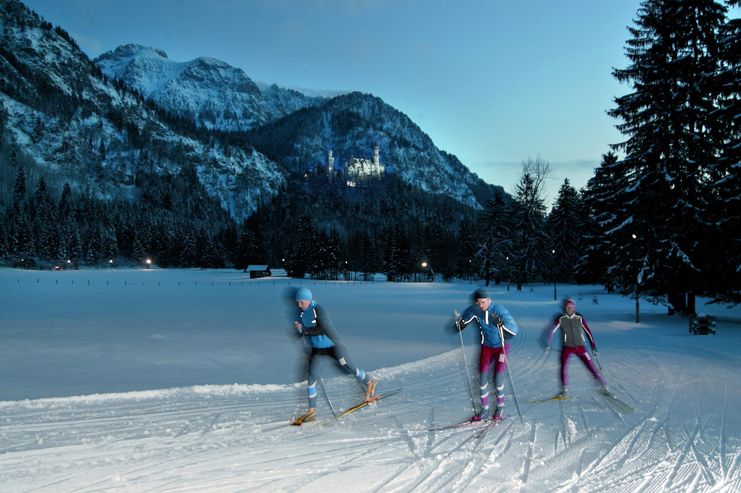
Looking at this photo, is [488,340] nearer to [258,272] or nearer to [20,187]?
[258,272]

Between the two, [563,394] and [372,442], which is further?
[563,394]

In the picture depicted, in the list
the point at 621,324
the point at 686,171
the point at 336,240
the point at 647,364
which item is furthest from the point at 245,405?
the point at 336,240

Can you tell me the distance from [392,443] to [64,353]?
11.8 meters

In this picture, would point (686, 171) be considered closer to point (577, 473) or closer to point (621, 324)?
point (621, 324)

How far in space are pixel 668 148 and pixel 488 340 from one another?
782 inches

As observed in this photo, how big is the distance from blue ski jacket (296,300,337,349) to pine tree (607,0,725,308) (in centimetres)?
1848

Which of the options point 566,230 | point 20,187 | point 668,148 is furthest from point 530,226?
point 20,187

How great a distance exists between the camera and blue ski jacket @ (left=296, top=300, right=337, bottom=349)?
7.13 meters

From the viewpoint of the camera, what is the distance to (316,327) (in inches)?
281

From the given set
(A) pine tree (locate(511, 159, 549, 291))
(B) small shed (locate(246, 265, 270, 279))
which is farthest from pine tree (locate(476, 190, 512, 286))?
(B) small shed (locate(246, 265, 270, 279))

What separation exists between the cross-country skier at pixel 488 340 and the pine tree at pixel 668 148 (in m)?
16.6

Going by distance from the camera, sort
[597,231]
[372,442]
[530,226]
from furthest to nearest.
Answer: [530,226] → [597,231] → [372,442]

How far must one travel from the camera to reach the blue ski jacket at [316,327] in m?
7.13

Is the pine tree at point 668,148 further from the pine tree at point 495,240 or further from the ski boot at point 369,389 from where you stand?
the pine tree at point 495,240
